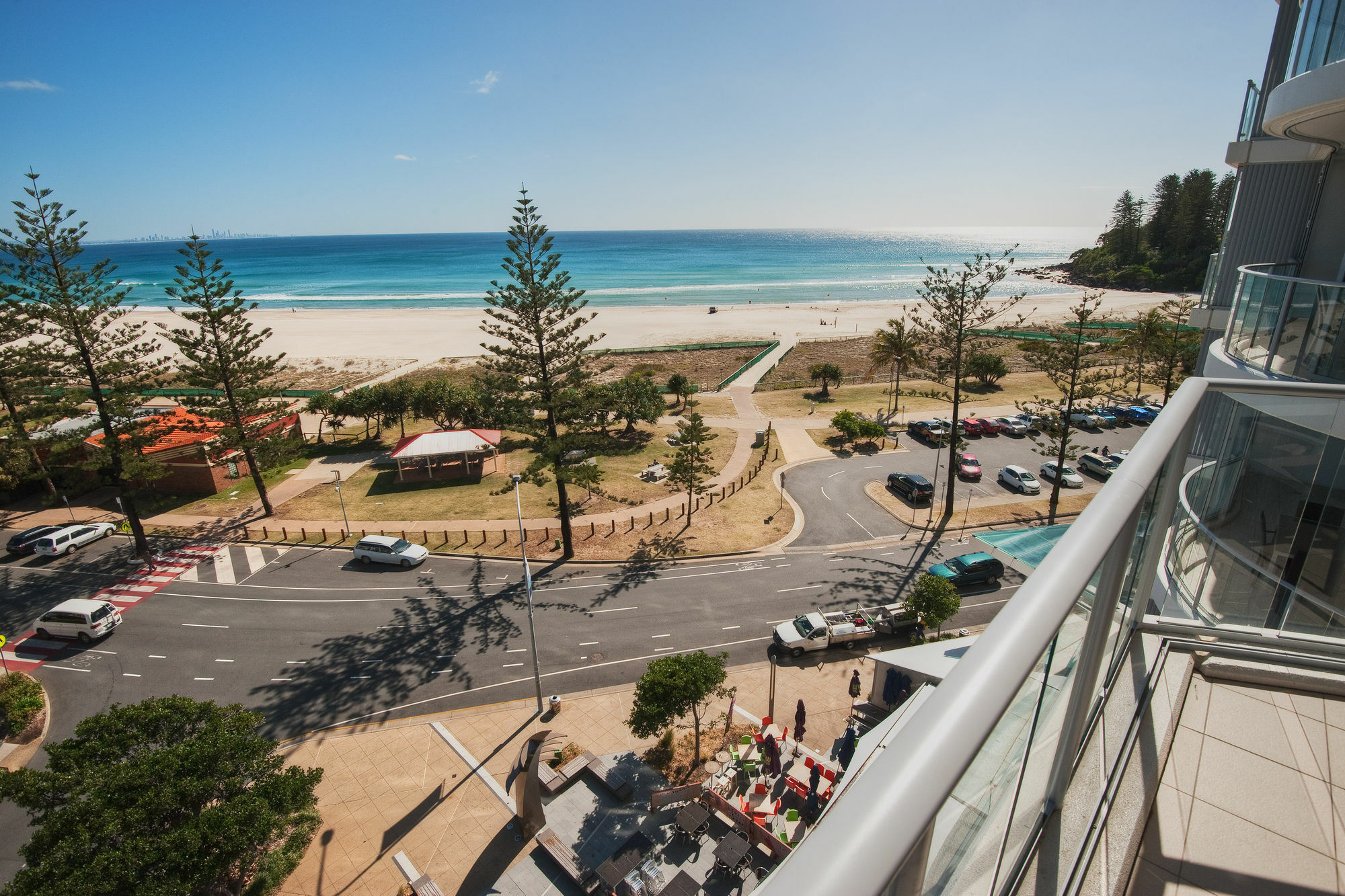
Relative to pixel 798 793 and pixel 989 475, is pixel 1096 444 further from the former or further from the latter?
pixel 798 793

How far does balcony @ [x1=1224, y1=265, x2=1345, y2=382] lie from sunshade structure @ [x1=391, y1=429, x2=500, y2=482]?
2966 cm

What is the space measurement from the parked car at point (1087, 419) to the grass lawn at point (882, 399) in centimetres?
571

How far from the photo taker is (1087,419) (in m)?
A: 38.0

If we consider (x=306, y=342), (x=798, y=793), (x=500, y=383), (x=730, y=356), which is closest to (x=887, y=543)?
(x=798, y=793)

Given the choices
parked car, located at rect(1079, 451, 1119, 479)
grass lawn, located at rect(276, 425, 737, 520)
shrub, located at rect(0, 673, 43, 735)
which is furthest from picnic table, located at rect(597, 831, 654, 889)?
parked car, located at rect(1079, 451, 1119, 479)

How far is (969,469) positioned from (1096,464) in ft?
20.0

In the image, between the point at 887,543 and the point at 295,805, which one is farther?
the point at 887,543

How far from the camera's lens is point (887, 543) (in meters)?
25.2

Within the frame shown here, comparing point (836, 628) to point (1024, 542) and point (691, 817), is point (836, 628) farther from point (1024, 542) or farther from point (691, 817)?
point (691, 817)

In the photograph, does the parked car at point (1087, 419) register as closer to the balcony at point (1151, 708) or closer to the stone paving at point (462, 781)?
the stone paving at point (462, 781)

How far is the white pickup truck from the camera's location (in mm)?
18344

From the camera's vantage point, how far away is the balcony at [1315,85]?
6117 mm

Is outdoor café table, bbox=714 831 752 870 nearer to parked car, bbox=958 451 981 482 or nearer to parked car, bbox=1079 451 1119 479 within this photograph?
parked car, bbox=958 451 981 482

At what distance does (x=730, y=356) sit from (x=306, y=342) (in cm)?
4900
